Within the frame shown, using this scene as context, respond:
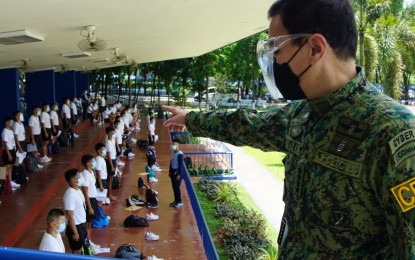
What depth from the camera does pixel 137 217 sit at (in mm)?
7555

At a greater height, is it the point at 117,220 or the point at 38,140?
the point at 38,140

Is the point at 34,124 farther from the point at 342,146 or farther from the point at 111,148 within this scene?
the point at 342,146

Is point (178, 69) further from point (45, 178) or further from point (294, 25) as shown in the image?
point (294, 25)

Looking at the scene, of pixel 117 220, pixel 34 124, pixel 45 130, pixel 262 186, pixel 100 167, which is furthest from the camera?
pixel 262 186

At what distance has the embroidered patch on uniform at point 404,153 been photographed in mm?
1002

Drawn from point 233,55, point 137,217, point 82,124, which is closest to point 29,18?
point 137,217

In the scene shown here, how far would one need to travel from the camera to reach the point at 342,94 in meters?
1.26

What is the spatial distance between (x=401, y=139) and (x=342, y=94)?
0.87 ft

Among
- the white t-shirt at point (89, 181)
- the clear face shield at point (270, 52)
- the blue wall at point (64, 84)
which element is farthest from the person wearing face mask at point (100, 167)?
the blue wall at point (64, 84)

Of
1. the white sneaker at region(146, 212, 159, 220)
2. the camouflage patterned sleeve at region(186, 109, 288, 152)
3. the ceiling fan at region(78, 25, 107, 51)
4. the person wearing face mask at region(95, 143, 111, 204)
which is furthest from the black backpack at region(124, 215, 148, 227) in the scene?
the camouflage patterned sleeve at region(186, 109, 288, 152)

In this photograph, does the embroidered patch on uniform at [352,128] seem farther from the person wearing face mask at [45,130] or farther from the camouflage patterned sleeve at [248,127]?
the person wearing face mask at [45,130]

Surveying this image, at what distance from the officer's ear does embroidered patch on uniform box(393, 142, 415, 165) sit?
0.38 m

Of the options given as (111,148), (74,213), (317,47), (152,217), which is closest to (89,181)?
(74,213)

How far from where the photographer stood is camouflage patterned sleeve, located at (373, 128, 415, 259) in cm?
99
